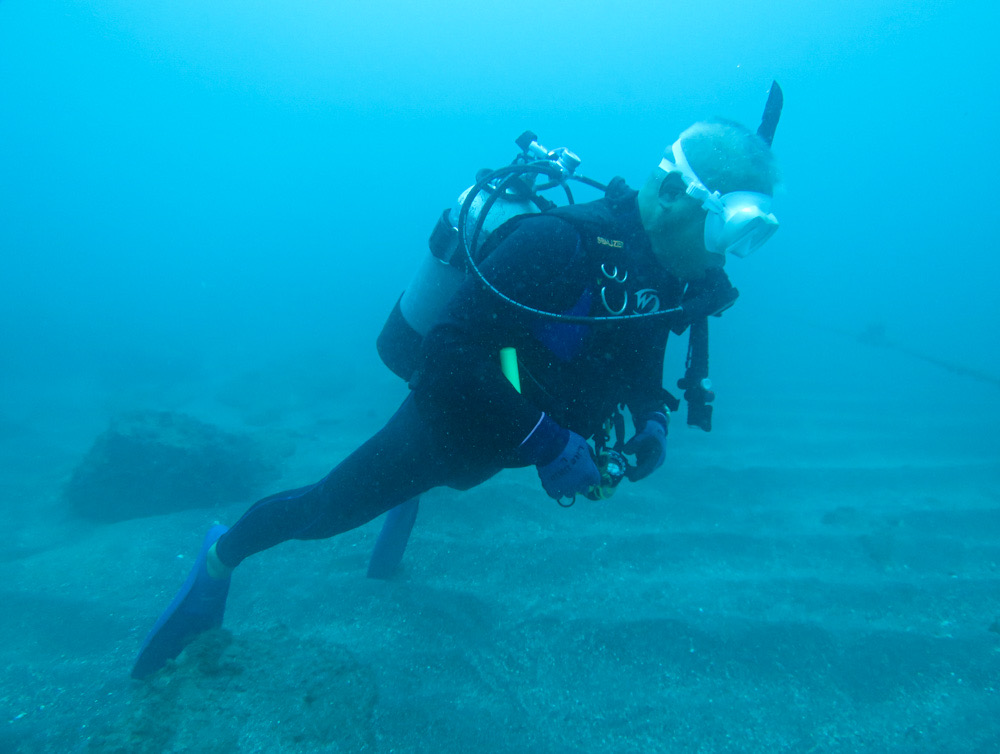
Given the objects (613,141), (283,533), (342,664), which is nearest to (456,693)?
(342,664)

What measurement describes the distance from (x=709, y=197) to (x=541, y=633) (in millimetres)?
2879

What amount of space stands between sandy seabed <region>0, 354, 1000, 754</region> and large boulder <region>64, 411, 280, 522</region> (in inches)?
15.3

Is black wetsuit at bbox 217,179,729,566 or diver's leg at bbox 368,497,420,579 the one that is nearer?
black wetsuit at bbox 217,179,729,566

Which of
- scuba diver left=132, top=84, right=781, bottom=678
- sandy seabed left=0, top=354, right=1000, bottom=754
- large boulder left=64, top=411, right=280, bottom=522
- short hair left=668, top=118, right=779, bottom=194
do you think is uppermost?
short hair left=668, top=118, right=779, bottom=194

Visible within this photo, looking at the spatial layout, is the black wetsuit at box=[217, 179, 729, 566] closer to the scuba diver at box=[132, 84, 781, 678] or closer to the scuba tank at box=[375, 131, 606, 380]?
the scuba diver at box=[132, 84, 781, 678]

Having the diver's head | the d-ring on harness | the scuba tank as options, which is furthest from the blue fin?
the diver's head

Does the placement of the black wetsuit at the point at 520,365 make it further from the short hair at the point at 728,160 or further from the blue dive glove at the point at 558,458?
the short hair at the point at 728,160

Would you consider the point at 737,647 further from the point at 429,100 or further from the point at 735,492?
the point at 429,100

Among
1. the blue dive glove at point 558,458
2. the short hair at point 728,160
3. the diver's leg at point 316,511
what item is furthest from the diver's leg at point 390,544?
the short hair at point 728,160

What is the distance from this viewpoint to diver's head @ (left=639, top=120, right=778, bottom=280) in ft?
6.01

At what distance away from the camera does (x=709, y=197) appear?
1.83m

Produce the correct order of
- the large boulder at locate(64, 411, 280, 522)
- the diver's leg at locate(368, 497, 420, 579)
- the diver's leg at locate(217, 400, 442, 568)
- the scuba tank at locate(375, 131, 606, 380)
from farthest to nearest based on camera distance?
1. the large boulder at locate(64, 411, 280, 522)
2. the diver's leg at locate(368, 497, 420, 579)
3. the diver's leg at locate(217, 400, 442, 568)
4. the scuba tank at locate(375, 131, 606, 380)

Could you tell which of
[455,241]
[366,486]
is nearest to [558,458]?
[366,486]

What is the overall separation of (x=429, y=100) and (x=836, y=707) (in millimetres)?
143601
